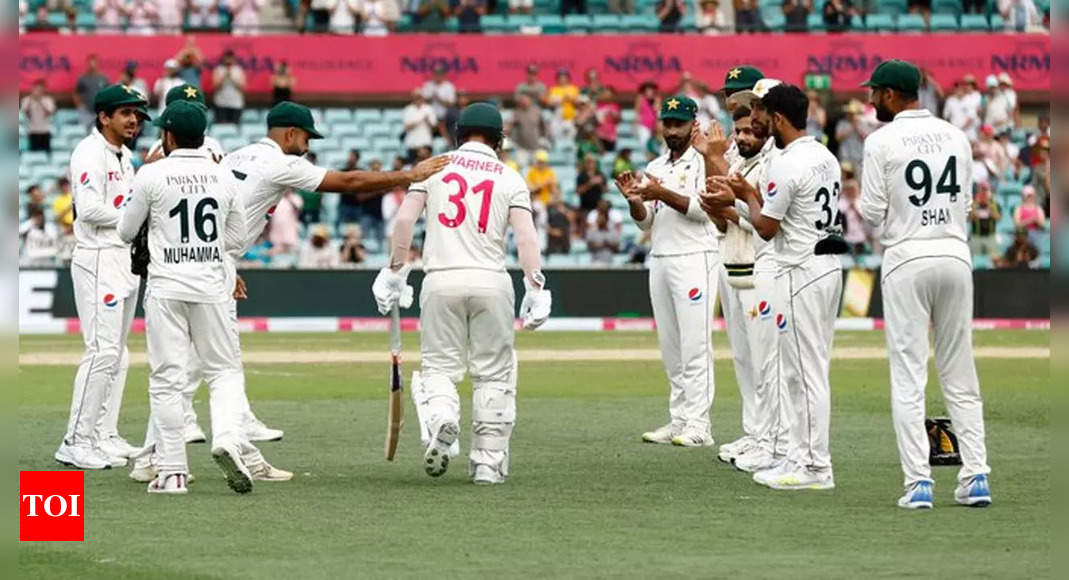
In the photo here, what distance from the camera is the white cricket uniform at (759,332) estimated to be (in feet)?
41.0

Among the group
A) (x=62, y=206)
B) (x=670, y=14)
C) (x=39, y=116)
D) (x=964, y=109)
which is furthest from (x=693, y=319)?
(x=670, y=14)

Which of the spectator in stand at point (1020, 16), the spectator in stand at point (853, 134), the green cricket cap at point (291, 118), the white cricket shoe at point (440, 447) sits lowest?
the white cricket shoe at point (440, 447)

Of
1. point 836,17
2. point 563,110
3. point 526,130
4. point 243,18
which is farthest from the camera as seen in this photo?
point 836,17

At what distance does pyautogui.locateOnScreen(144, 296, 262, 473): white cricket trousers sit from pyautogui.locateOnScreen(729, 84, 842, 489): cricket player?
3.29 meters

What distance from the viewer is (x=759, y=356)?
13.0m

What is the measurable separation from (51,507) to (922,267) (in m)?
5.09

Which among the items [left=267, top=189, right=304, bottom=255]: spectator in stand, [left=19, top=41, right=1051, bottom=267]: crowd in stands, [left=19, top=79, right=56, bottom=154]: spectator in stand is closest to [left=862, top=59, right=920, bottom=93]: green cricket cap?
[left=19, top=41, right=1051, bottom=267]: crowd in stands

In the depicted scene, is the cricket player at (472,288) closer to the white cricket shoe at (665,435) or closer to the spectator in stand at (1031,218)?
the white cricket shoe at (665,435)

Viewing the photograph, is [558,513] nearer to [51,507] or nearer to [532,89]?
[51,507]

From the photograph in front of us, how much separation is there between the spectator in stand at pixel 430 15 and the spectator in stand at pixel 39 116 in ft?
23.3

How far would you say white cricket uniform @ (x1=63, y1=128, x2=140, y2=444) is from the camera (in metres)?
13.1

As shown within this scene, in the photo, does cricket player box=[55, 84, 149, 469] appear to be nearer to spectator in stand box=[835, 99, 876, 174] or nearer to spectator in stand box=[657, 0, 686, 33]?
spectator in stand box=[835, 99, 876, 174]

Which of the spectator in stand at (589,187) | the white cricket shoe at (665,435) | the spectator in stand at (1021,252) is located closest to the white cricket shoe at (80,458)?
the white cricket shoe at (665,435)

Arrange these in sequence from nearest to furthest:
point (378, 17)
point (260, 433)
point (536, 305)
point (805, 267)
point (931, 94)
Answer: point (805, 267) < point (536, 305) < point (260, 433) < point (931, 94) < point (378, 17)
